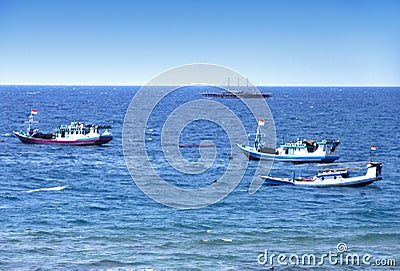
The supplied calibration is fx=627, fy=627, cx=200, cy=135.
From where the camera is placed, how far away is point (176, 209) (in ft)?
223

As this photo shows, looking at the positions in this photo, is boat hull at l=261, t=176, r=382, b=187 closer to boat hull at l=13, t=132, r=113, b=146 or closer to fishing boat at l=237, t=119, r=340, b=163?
fishing boat at l=237, t=119, r=340, b=163

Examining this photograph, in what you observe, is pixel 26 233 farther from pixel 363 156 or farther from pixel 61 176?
pixel 363 156

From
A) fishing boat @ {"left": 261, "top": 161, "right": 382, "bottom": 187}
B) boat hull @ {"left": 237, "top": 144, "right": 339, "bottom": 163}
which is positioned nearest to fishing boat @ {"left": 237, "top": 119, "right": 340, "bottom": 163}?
boat hull @ {"left": 237, "top": 144, "right": 339, "bottom": 163}

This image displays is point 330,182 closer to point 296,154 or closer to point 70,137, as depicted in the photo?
point 296,154

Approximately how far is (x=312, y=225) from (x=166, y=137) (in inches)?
3164
